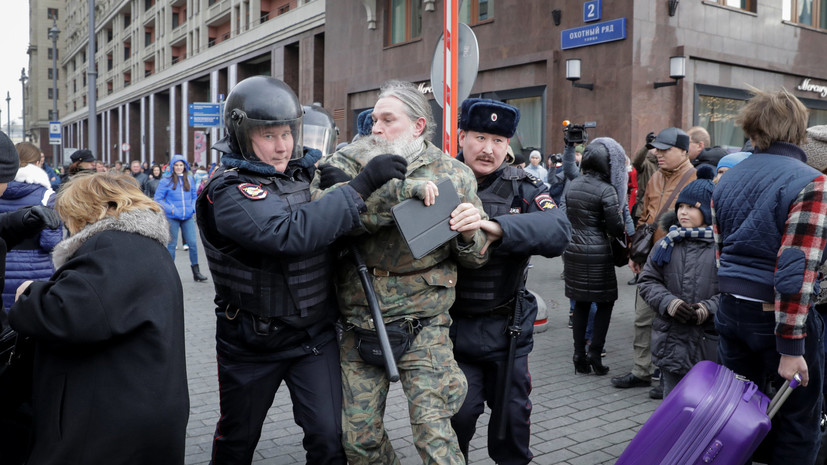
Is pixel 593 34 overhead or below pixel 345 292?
overhead

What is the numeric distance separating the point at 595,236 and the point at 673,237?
3.89 ft

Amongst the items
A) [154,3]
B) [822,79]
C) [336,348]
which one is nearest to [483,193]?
[336,348]

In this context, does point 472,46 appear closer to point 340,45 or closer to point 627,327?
point 627,327

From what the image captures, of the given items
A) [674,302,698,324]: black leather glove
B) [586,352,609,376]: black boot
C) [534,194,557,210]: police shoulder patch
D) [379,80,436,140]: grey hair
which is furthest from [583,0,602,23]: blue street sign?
[379,80,436,140]: grey hair

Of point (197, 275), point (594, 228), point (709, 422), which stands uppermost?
point (594, 228)

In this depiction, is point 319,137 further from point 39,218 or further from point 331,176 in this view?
point 331,176

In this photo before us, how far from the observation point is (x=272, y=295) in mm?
2682

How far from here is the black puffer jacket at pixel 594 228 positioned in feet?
17.7

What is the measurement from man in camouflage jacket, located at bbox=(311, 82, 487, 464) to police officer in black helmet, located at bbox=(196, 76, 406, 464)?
10cm

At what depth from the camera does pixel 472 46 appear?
5.29 meters

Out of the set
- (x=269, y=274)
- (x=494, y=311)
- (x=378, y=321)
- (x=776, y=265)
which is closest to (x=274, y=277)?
(x=269, y=274)

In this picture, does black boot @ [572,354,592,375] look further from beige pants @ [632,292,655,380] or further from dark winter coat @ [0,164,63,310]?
dark winter coat @ [0,164,63,310]

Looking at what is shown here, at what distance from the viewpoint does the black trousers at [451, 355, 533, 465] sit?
3.07 metres

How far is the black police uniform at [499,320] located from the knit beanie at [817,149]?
1480 millimetres
